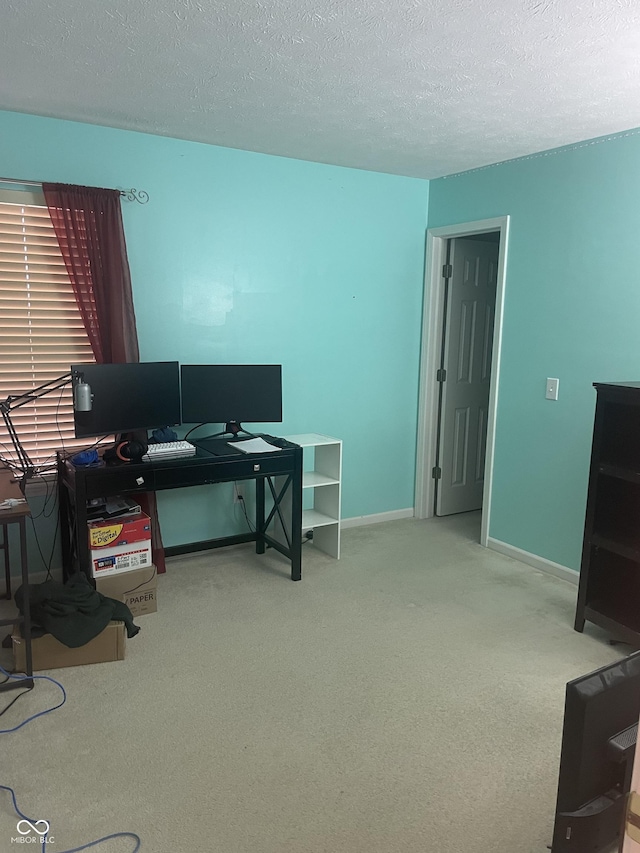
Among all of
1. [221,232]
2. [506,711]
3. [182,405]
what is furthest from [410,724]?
[221,232]

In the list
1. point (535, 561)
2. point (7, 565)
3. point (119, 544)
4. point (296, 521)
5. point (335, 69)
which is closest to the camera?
point (335, 69)

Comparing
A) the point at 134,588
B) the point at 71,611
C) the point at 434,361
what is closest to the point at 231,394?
the point at 134,588

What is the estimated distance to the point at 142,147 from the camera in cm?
354

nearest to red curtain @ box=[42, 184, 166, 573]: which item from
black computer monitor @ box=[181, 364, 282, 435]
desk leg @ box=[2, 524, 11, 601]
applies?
black computer monitor @ box=[181, 364, 282, 435]

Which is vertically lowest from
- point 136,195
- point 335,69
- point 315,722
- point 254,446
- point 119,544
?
point 315,722

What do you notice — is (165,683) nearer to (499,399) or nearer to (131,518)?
(131,518)

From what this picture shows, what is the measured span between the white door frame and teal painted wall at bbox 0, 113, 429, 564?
8cm

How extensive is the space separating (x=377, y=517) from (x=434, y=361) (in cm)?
127

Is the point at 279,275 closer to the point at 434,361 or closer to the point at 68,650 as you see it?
the point at 434,361

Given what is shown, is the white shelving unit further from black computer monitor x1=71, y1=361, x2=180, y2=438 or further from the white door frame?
the white door frame

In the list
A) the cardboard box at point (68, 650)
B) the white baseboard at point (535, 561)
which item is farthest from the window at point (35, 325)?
the white baseboard at point (535, 561)

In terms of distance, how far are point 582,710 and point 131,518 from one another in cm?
231

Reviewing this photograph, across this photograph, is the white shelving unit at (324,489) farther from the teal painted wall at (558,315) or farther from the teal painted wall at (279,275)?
the teal painted wall at (558,315)

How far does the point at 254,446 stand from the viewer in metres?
3.61
